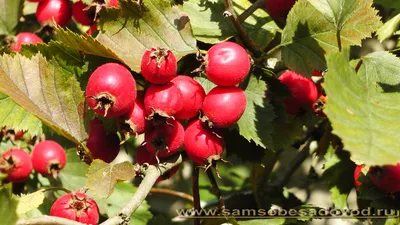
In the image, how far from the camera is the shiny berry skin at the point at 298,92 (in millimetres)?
1400

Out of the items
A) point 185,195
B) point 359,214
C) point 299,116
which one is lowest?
point 185,195

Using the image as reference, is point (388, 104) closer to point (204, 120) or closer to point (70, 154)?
point (204, 120)

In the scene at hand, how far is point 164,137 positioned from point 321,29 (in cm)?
37

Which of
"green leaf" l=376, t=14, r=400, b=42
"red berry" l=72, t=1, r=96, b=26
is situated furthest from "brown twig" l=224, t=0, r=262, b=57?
"red berry" l=72, t=1, r=96, b=26

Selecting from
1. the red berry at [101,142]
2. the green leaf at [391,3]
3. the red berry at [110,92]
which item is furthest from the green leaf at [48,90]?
the green leaf at [391,3]

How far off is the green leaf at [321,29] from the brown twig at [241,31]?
0.05m

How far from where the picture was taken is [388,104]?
1.01m

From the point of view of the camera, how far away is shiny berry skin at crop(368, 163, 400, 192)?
3.81 feet

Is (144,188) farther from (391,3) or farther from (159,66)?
(391,3)

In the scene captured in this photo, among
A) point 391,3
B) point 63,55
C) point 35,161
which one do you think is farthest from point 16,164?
point 391,3

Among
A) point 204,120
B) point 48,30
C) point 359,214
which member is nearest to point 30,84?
point 204,120

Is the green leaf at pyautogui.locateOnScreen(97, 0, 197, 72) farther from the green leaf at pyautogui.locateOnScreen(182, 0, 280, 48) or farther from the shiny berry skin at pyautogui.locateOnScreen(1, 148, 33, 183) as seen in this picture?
the shiny berry skin at pyautogui.locateOnScreen(1, 148, 33, 183)

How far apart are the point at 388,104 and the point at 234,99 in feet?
0.84

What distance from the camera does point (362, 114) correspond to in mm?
926
